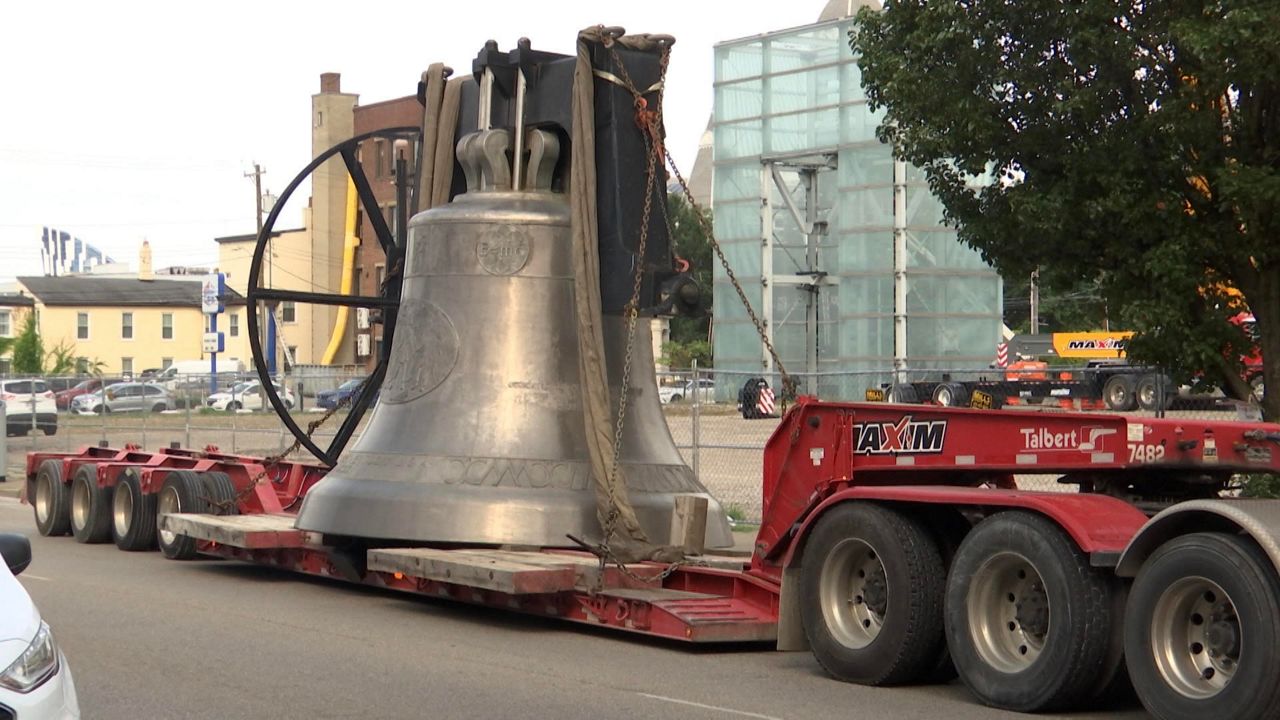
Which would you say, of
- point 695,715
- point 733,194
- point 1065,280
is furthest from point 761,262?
point 695,715

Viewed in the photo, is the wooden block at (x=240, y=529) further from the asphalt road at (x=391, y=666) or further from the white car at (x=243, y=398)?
the white car at (x=243, y=398)

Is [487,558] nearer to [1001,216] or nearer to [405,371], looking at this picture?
[405,371]

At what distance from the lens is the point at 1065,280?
1502 cm

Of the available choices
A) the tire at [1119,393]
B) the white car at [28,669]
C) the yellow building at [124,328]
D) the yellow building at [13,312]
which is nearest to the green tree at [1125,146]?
the white car at [28,669]

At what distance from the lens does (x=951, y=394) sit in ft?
127

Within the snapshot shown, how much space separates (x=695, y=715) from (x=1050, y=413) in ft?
8.00

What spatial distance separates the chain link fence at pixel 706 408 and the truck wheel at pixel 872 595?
9227mm

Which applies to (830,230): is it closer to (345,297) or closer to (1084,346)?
(1084,346)

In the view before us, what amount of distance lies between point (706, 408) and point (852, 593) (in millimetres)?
22363

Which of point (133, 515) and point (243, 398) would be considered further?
point (243, 398)

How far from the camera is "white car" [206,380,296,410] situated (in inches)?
1225

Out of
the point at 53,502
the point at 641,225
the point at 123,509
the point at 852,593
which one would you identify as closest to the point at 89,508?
the point at 123,509

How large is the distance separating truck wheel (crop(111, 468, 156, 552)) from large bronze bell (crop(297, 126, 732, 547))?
4600 mm

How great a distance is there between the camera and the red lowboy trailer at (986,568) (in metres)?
7.59
